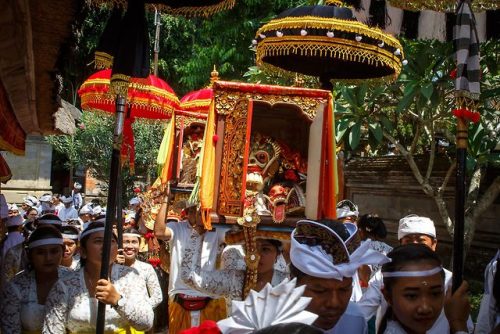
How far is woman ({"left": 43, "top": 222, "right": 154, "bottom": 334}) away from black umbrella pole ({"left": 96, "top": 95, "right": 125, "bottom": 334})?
0.08 metres

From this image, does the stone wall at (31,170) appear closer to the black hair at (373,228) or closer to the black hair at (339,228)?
the black hair at (373,228)

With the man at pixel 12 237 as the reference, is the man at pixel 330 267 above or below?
above

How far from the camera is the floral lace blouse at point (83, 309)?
143 inches

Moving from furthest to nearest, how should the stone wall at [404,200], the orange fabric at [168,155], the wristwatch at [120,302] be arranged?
1. the stone wall at [404,200]
2. the orange fabric at [168,155]
3. the wristwatch at [120,302]

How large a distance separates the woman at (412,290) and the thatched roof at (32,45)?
201cm

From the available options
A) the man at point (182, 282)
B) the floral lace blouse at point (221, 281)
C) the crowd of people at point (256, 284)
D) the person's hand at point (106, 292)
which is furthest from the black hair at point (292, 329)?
the man at point (182, 282)

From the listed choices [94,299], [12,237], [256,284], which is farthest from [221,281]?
[12,237]

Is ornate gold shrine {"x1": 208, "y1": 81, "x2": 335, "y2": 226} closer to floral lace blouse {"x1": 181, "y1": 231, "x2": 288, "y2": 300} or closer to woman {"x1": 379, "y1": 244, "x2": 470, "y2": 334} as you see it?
floral lace blouse {"x1": 181, "y1": 231, "x2": 288, "y2": 300}

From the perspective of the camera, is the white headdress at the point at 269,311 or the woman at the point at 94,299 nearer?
the white headdress at the point at 269,311

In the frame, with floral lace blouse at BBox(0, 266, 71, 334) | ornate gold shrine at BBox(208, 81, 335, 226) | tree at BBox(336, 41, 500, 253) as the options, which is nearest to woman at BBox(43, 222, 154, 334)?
floral lace blouse at BBox(0, 266, 71, 334)

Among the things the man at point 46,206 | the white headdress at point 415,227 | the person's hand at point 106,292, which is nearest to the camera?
the person's hand at point 106,292

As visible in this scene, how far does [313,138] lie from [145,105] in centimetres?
334

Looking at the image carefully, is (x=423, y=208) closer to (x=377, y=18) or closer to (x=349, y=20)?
(x=349, y=20)

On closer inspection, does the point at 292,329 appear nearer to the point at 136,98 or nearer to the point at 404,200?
the point at 136,98
